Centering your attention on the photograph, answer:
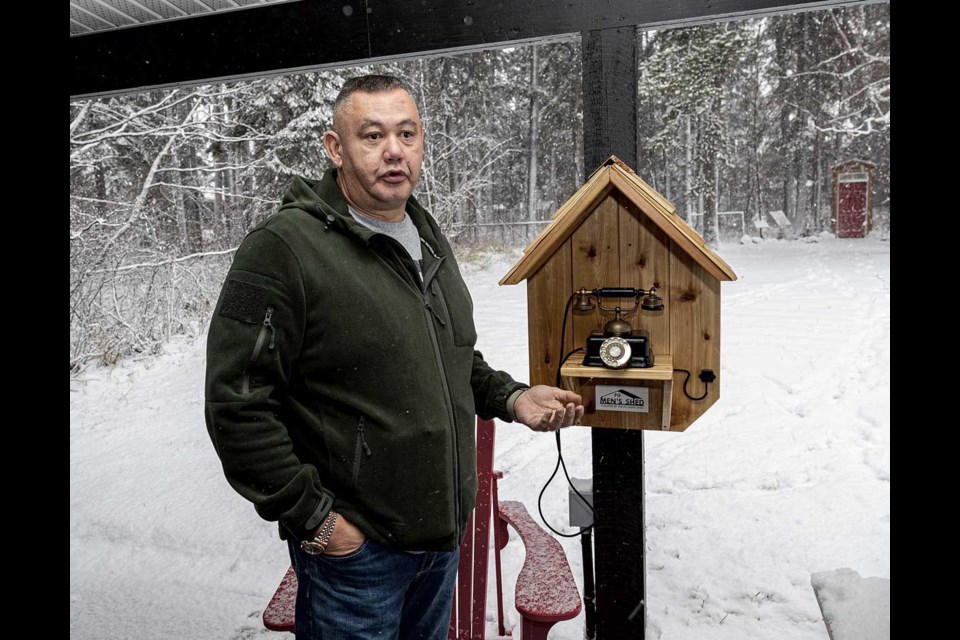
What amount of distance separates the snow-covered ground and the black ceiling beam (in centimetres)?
245

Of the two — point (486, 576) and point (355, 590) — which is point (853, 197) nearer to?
point (486, 576)

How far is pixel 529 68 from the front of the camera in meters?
8.45

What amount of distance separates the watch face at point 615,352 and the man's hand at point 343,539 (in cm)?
79

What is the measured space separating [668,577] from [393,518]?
2.66 meters

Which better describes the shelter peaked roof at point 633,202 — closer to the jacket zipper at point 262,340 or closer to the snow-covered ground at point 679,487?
the jacket zipper at point 262,340

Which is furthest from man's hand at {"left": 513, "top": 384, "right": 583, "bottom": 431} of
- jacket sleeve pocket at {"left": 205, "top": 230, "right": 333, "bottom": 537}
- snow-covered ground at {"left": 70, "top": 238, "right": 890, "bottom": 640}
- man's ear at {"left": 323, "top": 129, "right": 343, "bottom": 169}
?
snow-covered ground at {"left": 70, "top": 238, "right": 890, "bottom": 640}

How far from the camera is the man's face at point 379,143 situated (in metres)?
1.54

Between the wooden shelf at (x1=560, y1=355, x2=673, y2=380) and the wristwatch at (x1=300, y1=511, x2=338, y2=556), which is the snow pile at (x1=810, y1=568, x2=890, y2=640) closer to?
the wooden shelf at (x1=560, y1=355, x2=673, y2=380)

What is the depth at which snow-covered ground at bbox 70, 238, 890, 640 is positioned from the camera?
11.8 ft

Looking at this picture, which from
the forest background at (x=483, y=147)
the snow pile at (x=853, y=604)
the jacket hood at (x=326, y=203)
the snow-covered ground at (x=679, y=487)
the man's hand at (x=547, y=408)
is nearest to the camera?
the jacket hood at (x=326, y=203)

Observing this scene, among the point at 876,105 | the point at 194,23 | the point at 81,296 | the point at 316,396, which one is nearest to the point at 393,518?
the point at 316,396

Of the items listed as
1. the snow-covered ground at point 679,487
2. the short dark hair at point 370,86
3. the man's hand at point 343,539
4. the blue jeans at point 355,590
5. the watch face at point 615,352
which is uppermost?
the short dark hair at point 370,86

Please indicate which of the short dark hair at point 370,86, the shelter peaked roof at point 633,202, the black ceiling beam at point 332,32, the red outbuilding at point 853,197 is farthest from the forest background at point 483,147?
the short dark hair at point 370,86

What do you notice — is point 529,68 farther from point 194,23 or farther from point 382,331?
point 382,331
